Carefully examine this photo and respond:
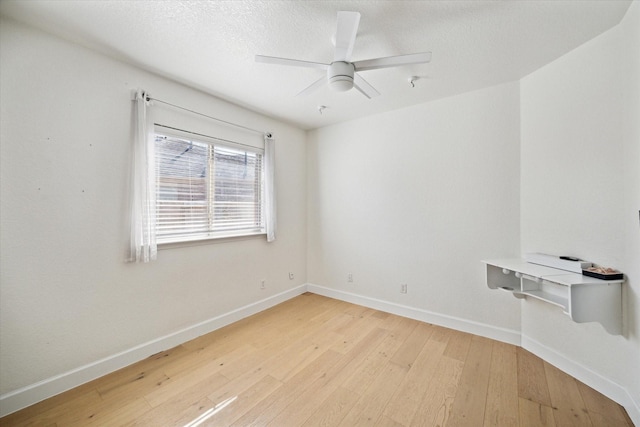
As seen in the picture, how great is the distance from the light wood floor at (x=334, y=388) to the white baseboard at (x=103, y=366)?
0.19ft

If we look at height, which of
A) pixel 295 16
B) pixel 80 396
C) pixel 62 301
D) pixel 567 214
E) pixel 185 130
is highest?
pixel 295 16

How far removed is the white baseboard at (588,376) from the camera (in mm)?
1584

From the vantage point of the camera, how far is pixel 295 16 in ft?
5.30

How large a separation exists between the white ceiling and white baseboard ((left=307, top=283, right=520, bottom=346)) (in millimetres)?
2400

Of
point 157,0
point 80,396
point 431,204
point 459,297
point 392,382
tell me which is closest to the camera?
point 157,0

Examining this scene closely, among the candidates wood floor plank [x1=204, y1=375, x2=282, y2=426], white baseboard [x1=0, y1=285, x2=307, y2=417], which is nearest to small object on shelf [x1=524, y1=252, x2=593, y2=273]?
wood floor plank [x1=204, y1=375, x2=282, y2=426]

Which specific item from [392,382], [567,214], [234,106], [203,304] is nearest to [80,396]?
[203,304]

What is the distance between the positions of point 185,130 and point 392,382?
297cm

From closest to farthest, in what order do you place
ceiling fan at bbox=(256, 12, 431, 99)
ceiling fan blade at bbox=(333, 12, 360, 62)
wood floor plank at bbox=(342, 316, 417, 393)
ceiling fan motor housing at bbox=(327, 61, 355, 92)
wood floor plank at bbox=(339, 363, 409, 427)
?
1. ceiling fan blade at bbox=(333, 12, 360, 62)
2. ceiling fan at bbox=(256, 12, 431, 99)
3. wood floor plank at bbox=(339, 363, 409, 427)
4. ceiling fan motor housing at bbox=(327, 61, 355, 92)
5. wood floor plank at bbox=(342, 316, 417, 393)

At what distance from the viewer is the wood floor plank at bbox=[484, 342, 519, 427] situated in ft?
5.16

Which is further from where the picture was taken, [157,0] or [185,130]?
[185,130]

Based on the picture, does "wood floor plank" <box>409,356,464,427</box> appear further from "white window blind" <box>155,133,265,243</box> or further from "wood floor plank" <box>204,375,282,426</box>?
"white window blind" <box>155,133,265,243</box>

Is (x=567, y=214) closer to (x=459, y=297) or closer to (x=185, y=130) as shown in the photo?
(x=459, y=297)

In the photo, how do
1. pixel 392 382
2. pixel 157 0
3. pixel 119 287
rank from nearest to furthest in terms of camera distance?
pixel 157 0, pixel 392 382, pixel 119 287
